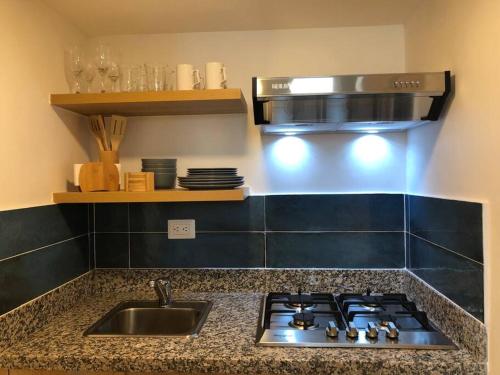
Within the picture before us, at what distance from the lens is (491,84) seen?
109 cm

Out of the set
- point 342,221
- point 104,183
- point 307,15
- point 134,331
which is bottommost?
point 134,331

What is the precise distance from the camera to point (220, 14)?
1666mm

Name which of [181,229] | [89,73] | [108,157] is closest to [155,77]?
[89,73]

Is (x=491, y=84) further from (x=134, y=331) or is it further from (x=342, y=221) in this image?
(x=134, y=331)

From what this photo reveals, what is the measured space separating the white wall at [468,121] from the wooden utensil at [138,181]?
1.13 meters

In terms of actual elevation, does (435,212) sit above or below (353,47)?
below

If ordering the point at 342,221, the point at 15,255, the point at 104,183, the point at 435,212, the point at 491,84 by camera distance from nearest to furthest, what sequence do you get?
the point at 491,84
the point at 15,255
the point at 435,212
the point at 104,183
the point at 342,221

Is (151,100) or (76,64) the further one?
(76,64)

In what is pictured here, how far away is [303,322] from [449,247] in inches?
22.6

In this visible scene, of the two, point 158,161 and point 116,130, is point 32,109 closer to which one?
point 116,130

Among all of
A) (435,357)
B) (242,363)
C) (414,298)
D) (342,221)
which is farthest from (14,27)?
(414,298)

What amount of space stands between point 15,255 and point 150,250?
626mm

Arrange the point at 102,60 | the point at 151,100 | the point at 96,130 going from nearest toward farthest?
the point at 151,100 → the point at 102,60 → the point at 96,130

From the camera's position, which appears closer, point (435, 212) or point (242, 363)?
point (242, 363)
